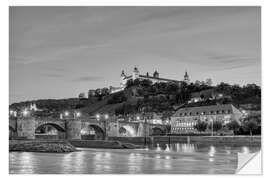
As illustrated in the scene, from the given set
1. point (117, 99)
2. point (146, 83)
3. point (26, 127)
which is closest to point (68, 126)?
point (26, 127)

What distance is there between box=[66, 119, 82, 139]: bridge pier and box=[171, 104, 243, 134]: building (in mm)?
18480

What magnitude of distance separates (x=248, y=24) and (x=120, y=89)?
3550 inches

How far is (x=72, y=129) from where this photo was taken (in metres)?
30.1

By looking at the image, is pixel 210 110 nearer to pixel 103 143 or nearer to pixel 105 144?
pixel 103 143

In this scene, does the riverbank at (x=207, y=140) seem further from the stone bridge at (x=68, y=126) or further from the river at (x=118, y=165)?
the river at (x=118, y=165)

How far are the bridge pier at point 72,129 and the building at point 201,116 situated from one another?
18480 millimetres

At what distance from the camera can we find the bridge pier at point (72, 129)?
98.4 ft

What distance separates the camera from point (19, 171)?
9.38 meters

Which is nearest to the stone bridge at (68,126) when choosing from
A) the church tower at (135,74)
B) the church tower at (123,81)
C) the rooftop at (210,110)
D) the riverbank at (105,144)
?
the riverbank at (105,144)

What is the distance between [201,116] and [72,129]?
893 inches

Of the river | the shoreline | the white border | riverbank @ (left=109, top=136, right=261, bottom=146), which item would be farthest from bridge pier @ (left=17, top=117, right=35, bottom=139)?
the white border

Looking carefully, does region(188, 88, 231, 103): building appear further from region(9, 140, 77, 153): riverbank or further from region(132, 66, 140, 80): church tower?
region(9, 140, 77, 153): riverbank

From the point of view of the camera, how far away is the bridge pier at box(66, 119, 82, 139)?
30.0 m
